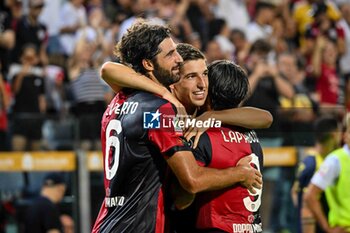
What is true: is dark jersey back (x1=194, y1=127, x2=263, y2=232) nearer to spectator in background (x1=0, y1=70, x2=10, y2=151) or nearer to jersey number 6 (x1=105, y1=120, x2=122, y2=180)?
jersey number 6 (x1=105, y1=120, x2=122, y2=180)

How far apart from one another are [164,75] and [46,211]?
5.45 m

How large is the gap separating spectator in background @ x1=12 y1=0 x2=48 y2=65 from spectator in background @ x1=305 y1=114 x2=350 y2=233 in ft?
19.9

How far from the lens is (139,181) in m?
6.61

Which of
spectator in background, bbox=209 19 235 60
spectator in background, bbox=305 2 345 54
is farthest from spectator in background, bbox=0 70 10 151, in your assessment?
spectator in background, bbox=305 2 345 54

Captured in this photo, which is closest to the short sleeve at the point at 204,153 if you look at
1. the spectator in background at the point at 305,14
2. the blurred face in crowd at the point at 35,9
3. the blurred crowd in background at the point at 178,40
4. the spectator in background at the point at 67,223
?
the blurred crowd in background at the point at 178,40

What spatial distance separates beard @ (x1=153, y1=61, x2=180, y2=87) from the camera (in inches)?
266

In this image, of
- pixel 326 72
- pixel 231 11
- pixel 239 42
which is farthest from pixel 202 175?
A: pixel 231 11

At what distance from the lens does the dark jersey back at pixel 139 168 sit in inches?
258

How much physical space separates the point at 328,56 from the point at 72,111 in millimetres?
5228

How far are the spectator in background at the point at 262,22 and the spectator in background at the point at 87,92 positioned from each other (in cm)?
356

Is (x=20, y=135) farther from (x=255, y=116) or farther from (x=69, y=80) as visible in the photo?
(x=255, y=116)

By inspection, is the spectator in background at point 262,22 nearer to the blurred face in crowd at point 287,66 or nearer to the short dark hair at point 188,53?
the blurred face in crowd at point 287,66

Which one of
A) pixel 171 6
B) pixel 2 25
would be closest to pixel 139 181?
pixel 2 25

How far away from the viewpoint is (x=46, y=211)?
11.8 metres
